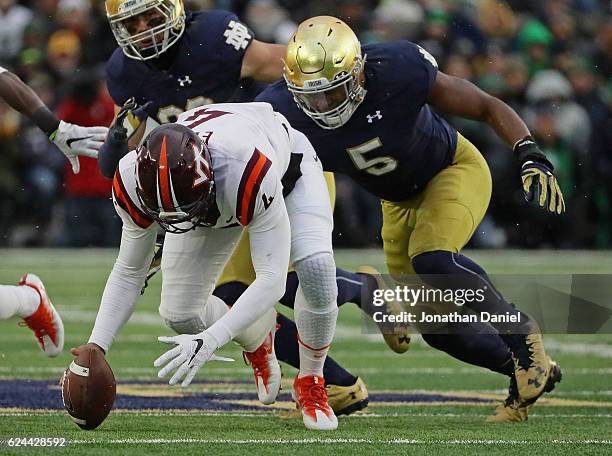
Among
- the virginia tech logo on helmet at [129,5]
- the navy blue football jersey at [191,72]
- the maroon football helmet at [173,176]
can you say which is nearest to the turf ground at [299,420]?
the maroon football helmet at [173,176]

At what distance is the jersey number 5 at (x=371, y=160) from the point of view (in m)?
5.16

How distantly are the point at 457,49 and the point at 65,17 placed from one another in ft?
11.5

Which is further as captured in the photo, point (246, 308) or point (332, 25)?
point (332, 25)

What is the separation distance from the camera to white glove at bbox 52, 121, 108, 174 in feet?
17.4

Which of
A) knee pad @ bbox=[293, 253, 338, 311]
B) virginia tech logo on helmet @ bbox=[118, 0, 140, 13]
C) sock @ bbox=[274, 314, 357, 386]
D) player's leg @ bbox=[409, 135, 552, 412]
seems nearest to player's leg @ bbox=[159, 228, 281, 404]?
knee pad @ bbox=[293, 253, 338, 311]

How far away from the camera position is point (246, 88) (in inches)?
229

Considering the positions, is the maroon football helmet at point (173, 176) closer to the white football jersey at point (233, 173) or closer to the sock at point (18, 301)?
the white football jersey at point (233, 173)

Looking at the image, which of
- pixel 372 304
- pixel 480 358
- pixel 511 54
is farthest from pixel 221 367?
pixel 511 54

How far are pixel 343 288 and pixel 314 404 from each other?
815 millimetres

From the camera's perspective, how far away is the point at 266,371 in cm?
500

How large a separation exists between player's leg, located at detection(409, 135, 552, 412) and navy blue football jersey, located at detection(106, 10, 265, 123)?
1008 mm

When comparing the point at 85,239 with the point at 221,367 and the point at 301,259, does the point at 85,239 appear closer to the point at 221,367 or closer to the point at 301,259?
the point at 221,367

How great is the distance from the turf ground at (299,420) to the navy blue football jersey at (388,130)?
925 millimetres

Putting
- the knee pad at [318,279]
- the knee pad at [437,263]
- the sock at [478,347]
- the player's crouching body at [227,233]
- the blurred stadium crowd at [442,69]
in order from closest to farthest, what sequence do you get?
the player's crouching body at [227,233] → the knee pad at [318,279] → the knee pad at [437,263] → the sock at [478,347] → the blurred stadium crowd at [442,69]
